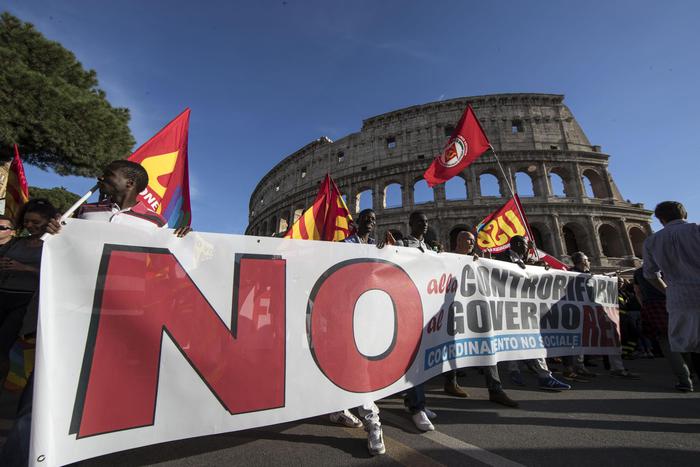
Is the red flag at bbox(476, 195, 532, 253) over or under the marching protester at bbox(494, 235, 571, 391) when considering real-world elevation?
over

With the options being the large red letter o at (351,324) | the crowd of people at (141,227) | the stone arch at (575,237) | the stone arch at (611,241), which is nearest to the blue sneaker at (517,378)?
the crowd of people at (141,227)

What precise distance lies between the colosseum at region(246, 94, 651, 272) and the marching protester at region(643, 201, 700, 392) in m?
21.2

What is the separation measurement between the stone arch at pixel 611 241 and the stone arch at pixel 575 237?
1.91 m

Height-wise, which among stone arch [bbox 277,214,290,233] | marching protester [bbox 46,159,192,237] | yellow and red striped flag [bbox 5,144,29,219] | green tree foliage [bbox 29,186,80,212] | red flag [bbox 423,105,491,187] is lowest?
marching protester [bbox 46,159,192,237]

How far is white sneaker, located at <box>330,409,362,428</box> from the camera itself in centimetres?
279

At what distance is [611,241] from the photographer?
79.3 ft

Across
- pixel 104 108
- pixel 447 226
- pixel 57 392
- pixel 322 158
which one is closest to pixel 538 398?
pixel 57 392

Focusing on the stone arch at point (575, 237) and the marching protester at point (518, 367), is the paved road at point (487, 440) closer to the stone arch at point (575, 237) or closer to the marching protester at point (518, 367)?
the marching protester at point (518, 367)

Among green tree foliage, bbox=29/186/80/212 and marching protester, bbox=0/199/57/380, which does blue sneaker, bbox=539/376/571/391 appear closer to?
marching protester, bbox=0/199/57/380

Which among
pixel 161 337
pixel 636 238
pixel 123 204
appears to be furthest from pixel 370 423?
pixel 636 238

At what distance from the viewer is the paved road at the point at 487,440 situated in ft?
6.96

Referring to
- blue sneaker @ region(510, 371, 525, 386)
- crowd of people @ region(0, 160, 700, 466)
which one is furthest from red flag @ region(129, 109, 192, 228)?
blue sneaker @ region(510, 371, 525, 386)

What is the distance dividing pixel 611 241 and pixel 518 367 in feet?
91.3

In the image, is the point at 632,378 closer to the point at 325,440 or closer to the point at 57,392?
the point at 325,440
